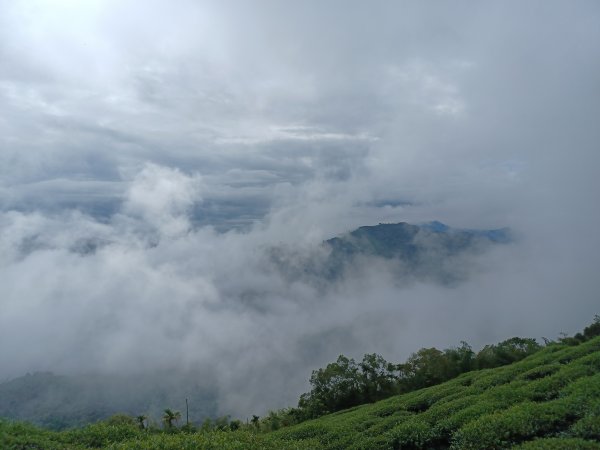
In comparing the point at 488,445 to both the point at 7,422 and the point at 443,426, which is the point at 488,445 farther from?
the point at 7,422

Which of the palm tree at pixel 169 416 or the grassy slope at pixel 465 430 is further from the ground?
the grassy slope at pixel 465 430

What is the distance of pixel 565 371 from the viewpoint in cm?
2577

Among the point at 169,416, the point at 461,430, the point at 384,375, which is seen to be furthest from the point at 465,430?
the point at 169,416

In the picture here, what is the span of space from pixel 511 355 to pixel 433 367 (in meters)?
16.5

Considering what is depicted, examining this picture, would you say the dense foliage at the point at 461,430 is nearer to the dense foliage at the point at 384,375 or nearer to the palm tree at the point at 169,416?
the dense foliage at the point at 384,375

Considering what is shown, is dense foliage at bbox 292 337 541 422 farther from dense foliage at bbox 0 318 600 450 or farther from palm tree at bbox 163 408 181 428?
dense foliage at bbox 0 318 600 450

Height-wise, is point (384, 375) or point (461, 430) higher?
point (461, 430)

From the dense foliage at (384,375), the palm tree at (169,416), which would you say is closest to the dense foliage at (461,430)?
the dense foliage at (384,375)

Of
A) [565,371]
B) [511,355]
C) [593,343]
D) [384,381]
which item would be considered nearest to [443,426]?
[565,371]

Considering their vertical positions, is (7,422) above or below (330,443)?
above

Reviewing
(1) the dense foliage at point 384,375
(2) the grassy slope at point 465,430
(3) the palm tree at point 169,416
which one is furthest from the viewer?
(3) the palm tree at point 169,416

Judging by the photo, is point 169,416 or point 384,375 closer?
point 384,375

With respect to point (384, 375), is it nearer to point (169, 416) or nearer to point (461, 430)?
point (169, 416)

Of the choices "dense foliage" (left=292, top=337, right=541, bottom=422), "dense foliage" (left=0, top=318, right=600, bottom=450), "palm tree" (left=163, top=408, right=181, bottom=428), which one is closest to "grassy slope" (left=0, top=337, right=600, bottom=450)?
"dense foliage" (left=0, top=318, right=600, bottom=450)
